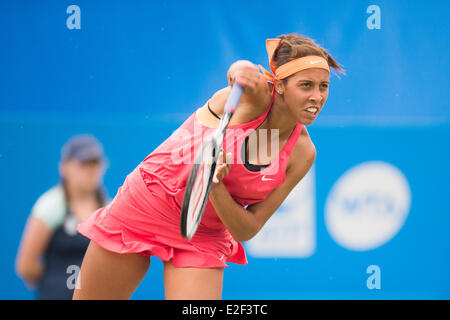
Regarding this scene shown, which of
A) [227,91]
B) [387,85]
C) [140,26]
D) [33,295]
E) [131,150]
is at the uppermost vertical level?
[140,26]

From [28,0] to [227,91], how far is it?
2483mm

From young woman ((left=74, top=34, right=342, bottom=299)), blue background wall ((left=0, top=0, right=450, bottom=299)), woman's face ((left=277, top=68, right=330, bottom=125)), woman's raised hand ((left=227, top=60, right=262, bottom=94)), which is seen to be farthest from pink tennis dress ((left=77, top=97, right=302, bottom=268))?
blue background wall ((left=0, top=0, right=450, bottom=299))

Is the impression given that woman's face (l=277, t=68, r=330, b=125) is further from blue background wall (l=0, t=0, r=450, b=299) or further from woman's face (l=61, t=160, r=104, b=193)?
blue background wall (l=0, t=0, r=450, b=299)

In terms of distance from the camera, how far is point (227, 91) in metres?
2.69

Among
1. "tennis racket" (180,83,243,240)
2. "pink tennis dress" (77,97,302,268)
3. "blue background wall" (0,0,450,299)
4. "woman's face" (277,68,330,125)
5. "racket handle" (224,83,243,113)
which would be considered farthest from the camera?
"blue background wall" (0,0,450,299)

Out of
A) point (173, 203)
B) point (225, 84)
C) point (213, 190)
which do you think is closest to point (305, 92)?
point (213, 190)

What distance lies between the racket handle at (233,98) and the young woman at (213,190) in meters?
0.09

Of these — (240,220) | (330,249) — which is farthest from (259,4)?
(240,220)

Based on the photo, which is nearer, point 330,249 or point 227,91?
point 227,91

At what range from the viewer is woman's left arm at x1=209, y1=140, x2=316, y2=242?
2.62 meters

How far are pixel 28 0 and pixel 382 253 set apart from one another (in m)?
3.12

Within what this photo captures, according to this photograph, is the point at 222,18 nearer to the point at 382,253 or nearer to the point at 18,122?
the point at 18,122

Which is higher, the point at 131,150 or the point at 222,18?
the point at 222,18

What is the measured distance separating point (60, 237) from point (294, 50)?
1621 mm
